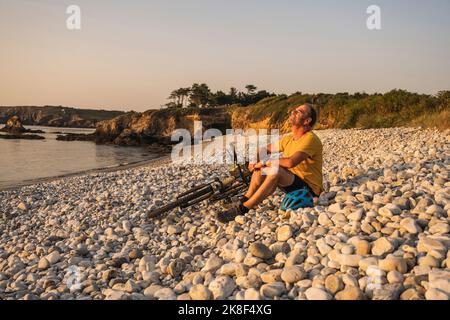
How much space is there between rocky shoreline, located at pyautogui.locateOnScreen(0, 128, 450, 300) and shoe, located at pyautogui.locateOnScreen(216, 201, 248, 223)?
12cm

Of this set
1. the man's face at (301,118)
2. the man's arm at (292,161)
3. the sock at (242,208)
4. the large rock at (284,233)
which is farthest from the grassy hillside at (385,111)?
the large rock at (284,233)

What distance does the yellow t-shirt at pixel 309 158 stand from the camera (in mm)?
4984

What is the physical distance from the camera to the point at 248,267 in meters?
3.70

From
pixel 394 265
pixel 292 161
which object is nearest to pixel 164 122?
pixel 292 161

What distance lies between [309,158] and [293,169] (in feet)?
0.94

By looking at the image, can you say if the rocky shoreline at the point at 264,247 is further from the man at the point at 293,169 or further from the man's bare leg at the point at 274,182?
the man's bare leg at the point at 274,182

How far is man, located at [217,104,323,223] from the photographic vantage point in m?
4.93

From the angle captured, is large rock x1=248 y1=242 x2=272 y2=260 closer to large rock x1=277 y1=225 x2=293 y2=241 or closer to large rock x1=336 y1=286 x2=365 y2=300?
large rock x1=277 y1=225 x2=293 y2=241

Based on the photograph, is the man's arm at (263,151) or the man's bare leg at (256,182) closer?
the man's bare leg at (256,182)

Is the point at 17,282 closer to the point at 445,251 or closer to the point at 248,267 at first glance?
the point at 248,267

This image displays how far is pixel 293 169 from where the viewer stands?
527 cm

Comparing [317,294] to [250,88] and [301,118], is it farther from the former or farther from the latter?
[250,88]

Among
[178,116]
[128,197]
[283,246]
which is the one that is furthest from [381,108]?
[178,116]
